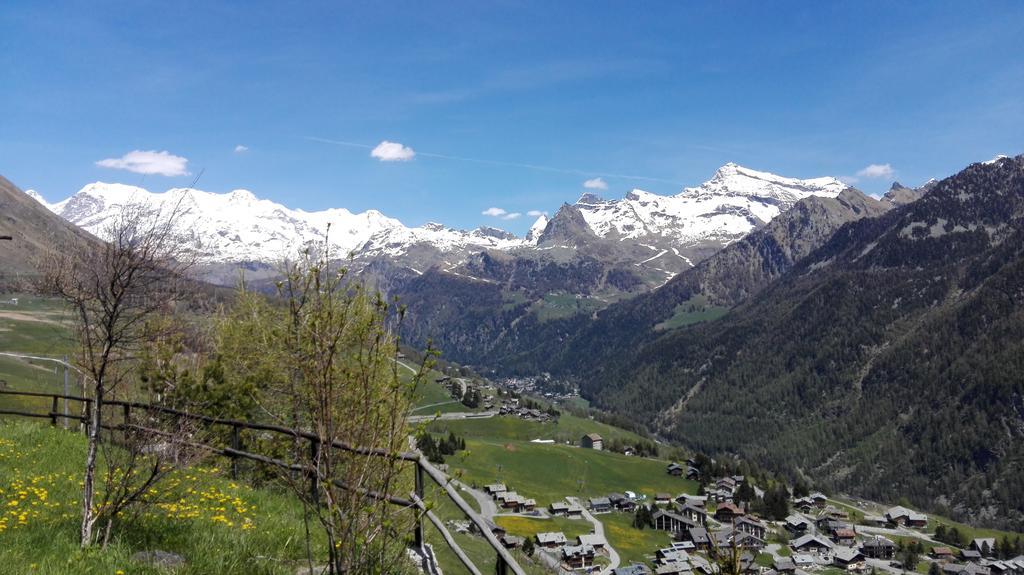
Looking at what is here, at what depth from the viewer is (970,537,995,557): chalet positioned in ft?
466

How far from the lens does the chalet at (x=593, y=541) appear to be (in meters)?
104

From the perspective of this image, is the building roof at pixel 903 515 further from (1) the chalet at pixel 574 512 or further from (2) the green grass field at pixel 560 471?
(1) the chalet at pixel 574 512

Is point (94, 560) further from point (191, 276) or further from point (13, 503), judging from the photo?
point (191, 276)

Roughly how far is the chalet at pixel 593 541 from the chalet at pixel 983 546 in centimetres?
9382

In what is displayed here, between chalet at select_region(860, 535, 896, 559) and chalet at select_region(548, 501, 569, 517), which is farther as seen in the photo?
chalet at select_region(548, 501, 569, 517)

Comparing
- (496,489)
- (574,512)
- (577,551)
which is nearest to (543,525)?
(496,489)

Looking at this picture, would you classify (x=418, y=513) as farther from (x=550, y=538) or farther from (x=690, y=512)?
A: (x=690, y=512)

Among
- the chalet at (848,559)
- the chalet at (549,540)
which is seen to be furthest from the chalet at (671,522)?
the chalet at (549,540)

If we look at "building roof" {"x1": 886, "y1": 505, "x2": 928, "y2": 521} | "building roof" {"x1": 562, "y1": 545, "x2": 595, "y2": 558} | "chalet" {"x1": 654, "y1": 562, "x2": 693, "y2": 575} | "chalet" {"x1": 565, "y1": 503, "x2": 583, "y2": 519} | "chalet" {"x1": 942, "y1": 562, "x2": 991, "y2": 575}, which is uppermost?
"chalet" {"x1": 654, "y1": 562, "x2": 693, "y2": 575}

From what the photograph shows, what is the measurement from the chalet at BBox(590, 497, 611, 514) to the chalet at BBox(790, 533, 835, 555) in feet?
127

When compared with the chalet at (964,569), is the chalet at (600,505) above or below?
above

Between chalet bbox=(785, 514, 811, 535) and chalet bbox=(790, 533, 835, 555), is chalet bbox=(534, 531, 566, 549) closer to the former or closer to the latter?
chalet bbox=(790, 533, 835, 555)

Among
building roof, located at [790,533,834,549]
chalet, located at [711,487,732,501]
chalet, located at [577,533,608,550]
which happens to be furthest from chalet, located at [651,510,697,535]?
chalet, located at [711,487,732,501]

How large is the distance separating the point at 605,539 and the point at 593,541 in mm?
8468
